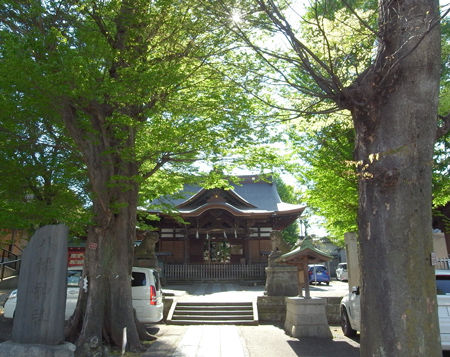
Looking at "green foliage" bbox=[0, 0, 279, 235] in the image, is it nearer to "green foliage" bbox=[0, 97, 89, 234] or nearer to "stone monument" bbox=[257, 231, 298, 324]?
"green foliage" bbox=[0, 97, 89, 234]

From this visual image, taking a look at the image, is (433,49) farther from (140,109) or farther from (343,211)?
(343,211)

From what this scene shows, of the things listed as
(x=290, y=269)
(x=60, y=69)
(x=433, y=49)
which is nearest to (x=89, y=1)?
(x=60, y=69)

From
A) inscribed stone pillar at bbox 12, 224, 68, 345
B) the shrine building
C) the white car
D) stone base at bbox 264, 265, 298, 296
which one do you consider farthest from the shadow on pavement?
the shrine building

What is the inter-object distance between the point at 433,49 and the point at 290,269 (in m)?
10.3

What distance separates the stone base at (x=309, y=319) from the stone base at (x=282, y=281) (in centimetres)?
329

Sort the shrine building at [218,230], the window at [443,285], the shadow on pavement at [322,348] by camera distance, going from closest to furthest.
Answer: the window at [443,285], the shadow on pavement at [322,348], the shrine building at [218,230]

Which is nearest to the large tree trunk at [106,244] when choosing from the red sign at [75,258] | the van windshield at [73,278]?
the van windshield at [73,278]

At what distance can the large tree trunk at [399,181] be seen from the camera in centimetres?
343

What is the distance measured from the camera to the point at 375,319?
3.56 metres

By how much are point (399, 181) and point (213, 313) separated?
1021cm

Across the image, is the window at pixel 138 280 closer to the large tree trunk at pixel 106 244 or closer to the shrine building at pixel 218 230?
the large tree trunk at pixel 106 244

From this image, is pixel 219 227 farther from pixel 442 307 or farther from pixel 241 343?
pixel 442 307

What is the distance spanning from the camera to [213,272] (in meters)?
21.5

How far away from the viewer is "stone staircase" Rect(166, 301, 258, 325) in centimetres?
1169
